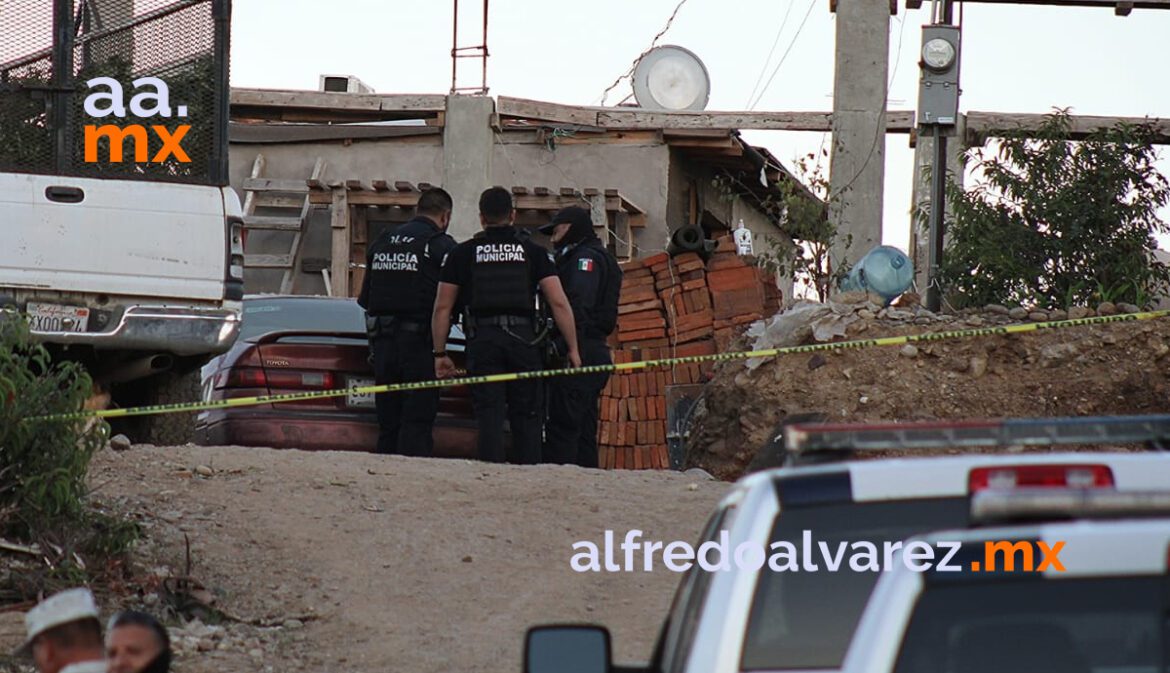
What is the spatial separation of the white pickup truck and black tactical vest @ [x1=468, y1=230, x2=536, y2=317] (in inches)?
56.4

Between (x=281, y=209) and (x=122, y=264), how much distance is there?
12.1m

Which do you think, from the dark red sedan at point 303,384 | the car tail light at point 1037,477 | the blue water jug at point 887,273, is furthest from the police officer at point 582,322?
the car tail light at point 1037,477

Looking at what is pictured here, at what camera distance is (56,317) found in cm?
1047

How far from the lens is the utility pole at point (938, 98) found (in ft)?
54.6

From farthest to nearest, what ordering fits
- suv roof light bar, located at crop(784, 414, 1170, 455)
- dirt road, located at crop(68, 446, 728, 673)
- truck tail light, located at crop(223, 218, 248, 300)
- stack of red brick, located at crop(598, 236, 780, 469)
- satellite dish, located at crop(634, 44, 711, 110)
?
1. satellite dish, located at crop(634, 44, 711, 110)
2. stack of red brick, located at crop(598, 236, 780, 469)
3. truck tail light, located at crop(223, 218, 248, 300)
4. dirt road, located at crop(68, 446, 728, 673)
5. suv roof light bar, located at crop(784, 414, 1170, 455)

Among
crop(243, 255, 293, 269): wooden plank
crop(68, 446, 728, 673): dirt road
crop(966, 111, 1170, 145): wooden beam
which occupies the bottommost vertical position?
crop(68, 446, 728, 673): dirt road

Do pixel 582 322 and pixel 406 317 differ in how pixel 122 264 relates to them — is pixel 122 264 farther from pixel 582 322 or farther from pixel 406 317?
pixel 582 322

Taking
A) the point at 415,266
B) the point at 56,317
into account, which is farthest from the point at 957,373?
the point at 56,317

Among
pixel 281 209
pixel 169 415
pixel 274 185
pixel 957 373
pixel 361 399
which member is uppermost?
pixel 274 185

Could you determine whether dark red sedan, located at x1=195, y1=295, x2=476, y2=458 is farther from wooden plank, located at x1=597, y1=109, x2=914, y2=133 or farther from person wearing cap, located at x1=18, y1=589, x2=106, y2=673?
wooden plank, located at x1=597, y1=109, x2=914, y2=133

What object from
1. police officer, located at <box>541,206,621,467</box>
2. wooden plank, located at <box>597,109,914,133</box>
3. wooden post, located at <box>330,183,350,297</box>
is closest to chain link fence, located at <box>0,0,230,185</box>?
police officer, located at <box>541,206,621,467</box>

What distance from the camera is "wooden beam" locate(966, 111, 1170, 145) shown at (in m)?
18.4

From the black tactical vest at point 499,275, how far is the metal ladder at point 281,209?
34.7 feet
